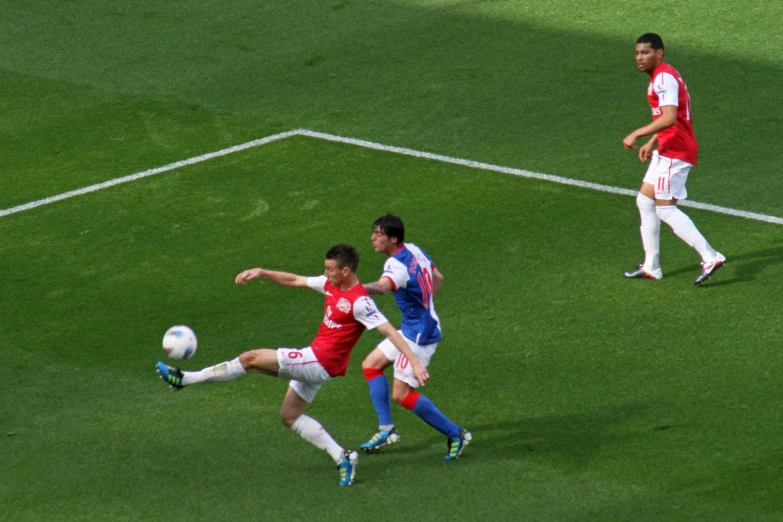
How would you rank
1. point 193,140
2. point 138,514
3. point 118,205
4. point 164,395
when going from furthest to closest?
point 193,140
point 118,205
point 164,395
point 138,514

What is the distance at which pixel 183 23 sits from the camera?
2009 centimetres

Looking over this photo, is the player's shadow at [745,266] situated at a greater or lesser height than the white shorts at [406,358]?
lesser

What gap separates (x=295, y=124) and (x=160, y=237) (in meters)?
3.56

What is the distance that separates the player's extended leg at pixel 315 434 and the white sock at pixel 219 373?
41cm

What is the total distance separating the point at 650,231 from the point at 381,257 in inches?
105

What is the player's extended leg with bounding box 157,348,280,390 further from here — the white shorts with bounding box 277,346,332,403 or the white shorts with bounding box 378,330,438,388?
the white shorts with bounding box 378,330,438,388

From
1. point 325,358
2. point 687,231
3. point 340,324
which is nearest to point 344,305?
point 340,324

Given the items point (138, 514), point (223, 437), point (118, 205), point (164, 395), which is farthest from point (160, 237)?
point (138, 514)

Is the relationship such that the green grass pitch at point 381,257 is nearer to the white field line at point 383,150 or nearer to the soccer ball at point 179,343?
the white field line at point 383,150

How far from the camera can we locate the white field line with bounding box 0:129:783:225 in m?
13.7

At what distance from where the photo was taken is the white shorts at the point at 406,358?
9156mm

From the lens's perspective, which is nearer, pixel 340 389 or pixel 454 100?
pixel 340 389

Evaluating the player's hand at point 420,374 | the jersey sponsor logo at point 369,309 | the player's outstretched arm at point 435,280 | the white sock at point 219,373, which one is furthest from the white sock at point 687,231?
the white sock at point 219,373

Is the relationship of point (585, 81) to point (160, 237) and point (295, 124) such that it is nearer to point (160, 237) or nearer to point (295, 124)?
point (295, 124)
